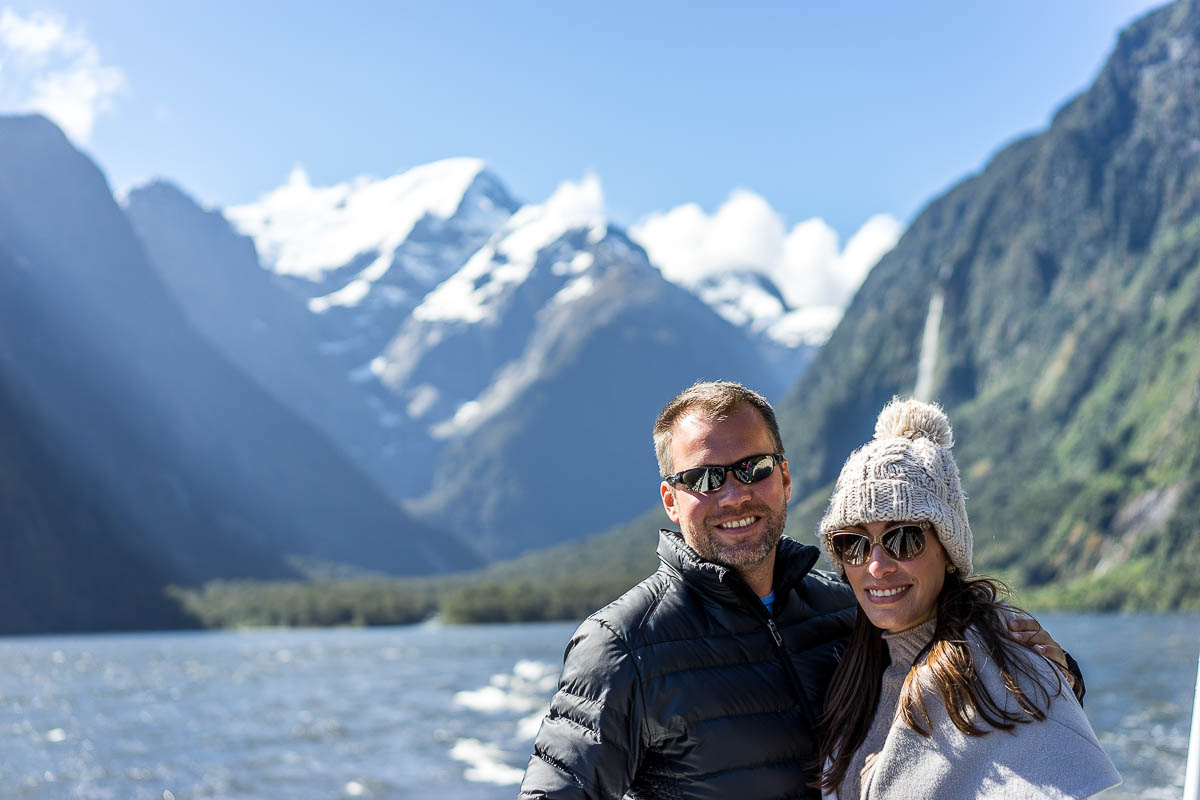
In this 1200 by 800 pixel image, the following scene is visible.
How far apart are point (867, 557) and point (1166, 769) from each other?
46019 mm

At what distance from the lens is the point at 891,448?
16.1 ft

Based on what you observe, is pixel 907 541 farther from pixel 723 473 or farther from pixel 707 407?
pixel 707 407

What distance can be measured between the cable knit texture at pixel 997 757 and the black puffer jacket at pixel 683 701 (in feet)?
1.90

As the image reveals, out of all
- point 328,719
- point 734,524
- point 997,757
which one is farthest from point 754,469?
point 328,719

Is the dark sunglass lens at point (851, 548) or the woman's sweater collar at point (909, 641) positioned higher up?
the dark sunglass lens at point (851, 548)

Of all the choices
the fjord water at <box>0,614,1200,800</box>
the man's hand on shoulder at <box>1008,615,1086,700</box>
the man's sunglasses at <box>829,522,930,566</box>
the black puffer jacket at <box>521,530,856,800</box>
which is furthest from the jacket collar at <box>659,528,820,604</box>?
the fjord water at <box>0,614,1200,800</box>

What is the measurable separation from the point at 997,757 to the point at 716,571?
141 centimetres

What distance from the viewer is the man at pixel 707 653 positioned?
5.16m

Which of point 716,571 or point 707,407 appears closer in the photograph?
point 716,571

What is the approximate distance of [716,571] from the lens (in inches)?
215

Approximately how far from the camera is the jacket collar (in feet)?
18.0

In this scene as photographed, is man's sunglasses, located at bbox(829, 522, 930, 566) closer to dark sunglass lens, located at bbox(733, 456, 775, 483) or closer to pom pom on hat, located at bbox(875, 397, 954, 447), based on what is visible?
pom pom on hat, located at bbox(875, 397, 954, 447)

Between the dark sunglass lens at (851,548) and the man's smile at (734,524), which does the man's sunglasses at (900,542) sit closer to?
the dark sunglass lens at (851,548)

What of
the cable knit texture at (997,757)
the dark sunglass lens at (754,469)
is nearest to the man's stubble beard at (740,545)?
the dark sunglass lens at (754,469)
